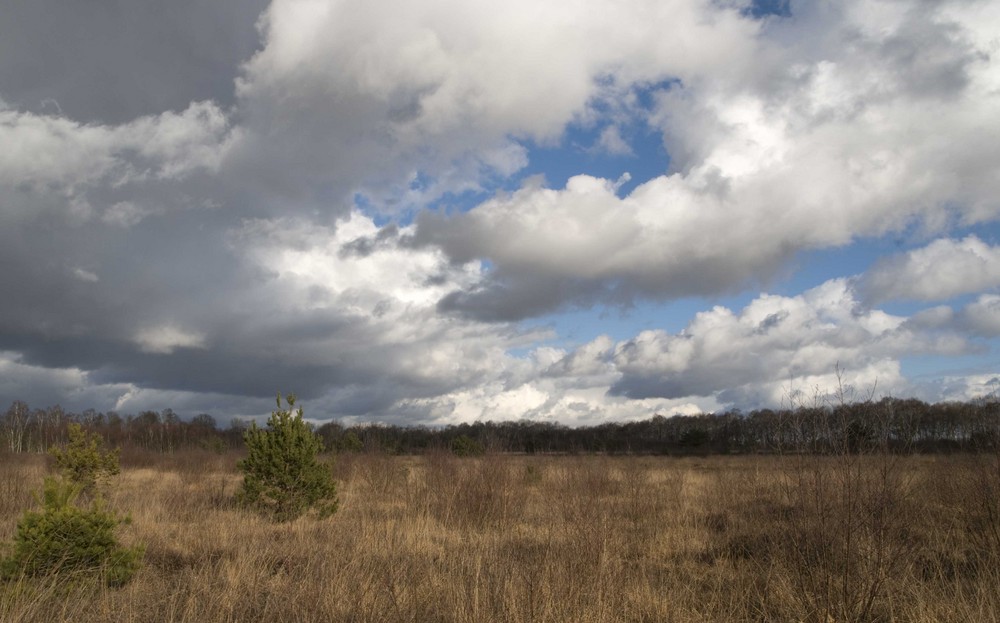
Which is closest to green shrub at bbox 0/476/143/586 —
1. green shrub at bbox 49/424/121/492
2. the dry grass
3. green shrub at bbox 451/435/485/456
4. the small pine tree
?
the dry grass

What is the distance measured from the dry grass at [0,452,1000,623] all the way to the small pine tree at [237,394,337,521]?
0.55 meters

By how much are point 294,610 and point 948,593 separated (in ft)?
19.5

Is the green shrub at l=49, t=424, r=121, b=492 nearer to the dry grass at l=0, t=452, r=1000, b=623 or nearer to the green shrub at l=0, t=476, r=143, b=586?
the dry grass at l=0, t=452, r=1000, b=623

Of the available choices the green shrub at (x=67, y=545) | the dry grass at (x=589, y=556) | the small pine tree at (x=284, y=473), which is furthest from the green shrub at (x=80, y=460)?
the green shrub at (x=67, y=545)

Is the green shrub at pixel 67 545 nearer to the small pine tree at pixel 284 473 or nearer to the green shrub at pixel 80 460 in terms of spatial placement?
the small pine tree at pixel 284 473

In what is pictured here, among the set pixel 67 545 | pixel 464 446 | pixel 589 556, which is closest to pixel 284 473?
pixel 67 545

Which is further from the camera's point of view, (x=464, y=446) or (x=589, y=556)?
(x=464, y=446)

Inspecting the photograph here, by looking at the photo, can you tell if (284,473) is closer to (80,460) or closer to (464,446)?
(80,460)

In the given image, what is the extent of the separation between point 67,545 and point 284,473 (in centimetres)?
612

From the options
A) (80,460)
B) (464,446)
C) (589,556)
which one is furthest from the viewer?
(464,446)

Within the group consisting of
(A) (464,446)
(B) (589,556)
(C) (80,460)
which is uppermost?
(C) (80,460)

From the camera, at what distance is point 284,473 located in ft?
41.0

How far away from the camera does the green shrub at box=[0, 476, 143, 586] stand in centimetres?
625

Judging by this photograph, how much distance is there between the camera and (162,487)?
18.6m
